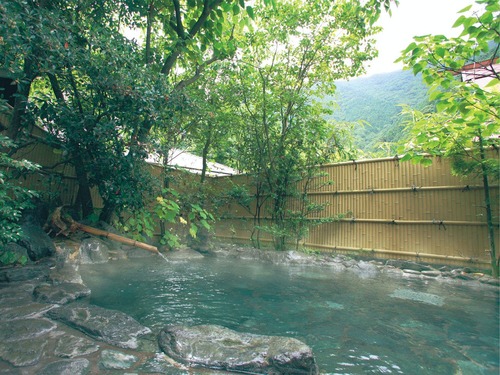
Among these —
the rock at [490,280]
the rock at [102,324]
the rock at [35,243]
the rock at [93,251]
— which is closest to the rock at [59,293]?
the rock at [102,324]

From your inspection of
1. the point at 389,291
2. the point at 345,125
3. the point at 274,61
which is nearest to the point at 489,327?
the point at 389,291

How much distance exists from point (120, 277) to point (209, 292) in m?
1.42

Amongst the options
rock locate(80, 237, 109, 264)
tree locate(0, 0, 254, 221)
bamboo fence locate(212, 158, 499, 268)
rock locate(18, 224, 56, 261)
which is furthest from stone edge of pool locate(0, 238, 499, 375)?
bamboo fence locate(212, 158, 499, 268)

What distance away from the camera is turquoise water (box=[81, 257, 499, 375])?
2.17 meters

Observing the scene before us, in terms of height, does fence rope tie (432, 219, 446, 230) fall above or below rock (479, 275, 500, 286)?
above

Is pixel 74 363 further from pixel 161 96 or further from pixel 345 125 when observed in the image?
pixel 345 125

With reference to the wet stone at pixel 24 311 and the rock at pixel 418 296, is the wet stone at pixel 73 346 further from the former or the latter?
the rock at pixel 418 296

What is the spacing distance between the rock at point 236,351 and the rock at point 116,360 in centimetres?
23

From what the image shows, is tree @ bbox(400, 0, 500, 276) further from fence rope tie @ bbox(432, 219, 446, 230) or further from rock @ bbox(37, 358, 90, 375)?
rock @ bbox(37, 358, 90, 375)

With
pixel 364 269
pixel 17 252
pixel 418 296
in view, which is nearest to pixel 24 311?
pixel 17 252

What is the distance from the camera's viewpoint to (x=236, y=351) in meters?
1.99

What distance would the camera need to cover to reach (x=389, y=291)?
4082 mm

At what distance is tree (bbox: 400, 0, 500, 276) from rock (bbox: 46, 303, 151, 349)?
10.7ft

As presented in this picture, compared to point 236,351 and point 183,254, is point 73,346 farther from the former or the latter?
point 183,254
